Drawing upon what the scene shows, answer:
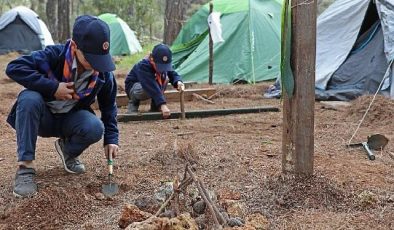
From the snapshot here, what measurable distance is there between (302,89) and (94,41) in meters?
1.15

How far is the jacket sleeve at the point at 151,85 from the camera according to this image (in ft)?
19.1

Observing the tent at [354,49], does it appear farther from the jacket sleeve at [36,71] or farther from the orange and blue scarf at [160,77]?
the jacket sleeve at [36,71]

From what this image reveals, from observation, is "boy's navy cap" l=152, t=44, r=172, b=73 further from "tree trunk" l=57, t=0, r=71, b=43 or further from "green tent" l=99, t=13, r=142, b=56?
"green tent" l=99, t=13, r=142, b=56

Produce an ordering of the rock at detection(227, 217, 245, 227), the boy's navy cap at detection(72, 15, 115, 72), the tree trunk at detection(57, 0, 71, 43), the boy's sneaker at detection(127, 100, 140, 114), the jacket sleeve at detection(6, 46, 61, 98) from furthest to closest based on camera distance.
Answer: the tree trunk at detection(57, 0, 71, 43)
the boy's sneaker at detection(127, 100, 140, 114)
the jacket sleeve at detection(6, 46, 61, 98)
the boy's navy cap at detection(72, 15, 115, 72)
the rock at detection(227, 217, 245, 227)

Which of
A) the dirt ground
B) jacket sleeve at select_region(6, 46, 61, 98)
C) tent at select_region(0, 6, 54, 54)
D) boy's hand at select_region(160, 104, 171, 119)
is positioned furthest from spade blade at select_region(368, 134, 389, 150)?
tent at select_region(0, 6, 54, 54)

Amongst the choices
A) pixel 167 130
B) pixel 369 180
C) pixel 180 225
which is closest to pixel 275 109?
pixel 167 130

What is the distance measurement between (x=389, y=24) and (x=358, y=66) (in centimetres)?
74

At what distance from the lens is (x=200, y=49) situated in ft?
34.4

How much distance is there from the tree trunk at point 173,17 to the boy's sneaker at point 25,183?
385 inches

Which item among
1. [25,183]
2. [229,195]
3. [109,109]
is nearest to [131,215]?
[229,195]

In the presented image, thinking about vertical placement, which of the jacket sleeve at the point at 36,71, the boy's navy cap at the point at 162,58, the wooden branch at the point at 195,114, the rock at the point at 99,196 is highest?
the jacket sleeve at the point at 36,71

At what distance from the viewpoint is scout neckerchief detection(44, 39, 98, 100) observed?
3236 mm

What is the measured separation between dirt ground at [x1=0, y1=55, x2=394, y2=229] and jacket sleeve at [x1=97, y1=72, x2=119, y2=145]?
0.27 metres

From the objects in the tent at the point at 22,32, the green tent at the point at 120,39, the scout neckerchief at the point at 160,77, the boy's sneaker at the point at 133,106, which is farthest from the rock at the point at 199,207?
the green tent at the point at 120,39
